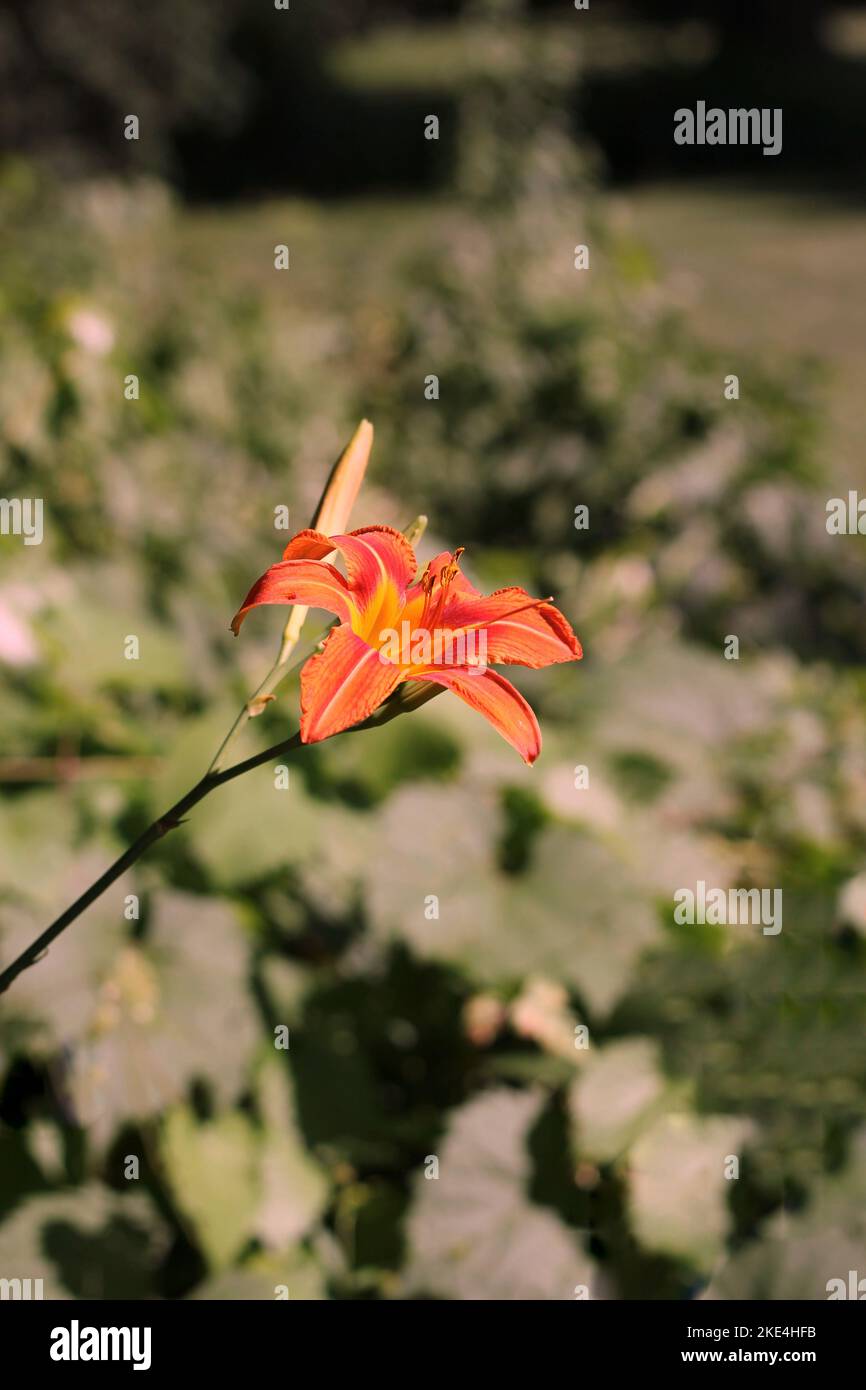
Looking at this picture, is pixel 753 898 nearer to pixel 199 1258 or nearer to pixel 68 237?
pixel 199 1258

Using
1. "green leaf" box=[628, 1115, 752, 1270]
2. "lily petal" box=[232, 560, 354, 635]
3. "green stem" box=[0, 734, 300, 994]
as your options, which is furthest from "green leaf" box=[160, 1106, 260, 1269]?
"lily petal" box=[232, 560, 354, 635]

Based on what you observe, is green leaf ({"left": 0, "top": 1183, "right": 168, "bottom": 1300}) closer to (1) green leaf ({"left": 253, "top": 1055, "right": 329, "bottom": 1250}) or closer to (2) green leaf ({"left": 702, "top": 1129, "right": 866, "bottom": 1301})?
→ (1) green leaf ({"left": 253, "top": 1055, "right": 329, "bottom": 1250})

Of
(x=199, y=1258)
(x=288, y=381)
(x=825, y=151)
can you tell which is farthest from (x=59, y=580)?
(x=825, y=151)

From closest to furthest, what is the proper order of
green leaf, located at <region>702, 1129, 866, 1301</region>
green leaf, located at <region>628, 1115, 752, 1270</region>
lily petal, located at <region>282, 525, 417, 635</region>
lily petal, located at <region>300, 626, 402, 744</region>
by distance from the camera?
lily petal, located at <region>300, 626, 402, 744</region> → lily petal, located at <region>282, 525, 417, 635</region> → green leaf, located at <region>702, 1129, 866, 1301</region> → green leaf, located at <region>628, 1115, 752, 1270</region>

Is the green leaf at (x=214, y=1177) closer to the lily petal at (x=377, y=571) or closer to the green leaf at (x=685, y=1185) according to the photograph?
the green leaf at (x=685, y=1185)

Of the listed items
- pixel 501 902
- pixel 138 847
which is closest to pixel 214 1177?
pixel 501 902

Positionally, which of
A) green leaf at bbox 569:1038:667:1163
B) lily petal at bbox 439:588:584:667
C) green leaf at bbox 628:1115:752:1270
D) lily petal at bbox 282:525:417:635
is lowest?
green leaf at bbox 628:1115:752:1270

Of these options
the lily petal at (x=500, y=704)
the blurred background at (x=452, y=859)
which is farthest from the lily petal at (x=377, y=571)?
the blurred background at (x=452, y=859)
